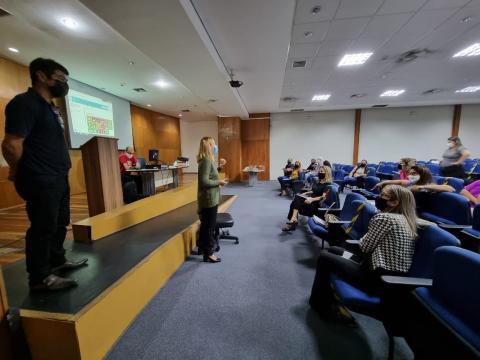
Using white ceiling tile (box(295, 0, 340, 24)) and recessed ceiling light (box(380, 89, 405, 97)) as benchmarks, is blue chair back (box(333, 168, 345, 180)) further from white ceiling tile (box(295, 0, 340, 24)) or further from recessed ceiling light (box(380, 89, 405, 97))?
white ceiling tile (box(295, 0, 340, 24))

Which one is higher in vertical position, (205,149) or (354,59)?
(354,59)

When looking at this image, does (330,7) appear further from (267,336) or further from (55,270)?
(55,270)

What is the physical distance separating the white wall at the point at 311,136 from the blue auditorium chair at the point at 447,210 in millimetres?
7558

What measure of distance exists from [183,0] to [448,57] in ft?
17.9

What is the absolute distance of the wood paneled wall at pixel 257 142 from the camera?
32.8 ft

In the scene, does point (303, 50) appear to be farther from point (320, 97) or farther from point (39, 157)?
point (39, 157)

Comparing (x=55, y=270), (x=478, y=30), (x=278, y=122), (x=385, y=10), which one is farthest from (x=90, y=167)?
(x=278, y=122)

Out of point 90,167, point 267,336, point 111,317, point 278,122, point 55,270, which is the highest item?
point 278,122

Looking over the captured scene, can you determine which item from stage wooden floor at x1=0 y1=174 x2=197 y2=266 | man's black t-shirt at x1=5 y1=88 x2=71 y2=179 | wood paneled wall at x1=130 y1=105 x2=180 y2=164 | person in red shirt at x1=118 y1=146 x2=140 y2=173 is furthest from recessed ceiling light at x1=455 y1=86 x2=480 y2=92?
wood paneled wall at x1=130 y1=105 x2=180 y2=164

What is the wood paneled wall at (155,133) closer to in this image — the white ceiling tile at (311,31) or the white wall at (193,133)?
the white wall at (193,133)

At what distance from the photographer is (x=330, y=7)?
278cm

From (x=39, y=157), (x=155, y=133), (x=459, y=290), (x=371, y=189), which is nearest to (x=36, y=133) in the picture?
(x=39, y=157)

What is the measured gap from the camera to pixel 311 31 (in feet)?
10.9

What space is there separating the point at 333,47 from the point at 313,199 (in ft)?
9.69
